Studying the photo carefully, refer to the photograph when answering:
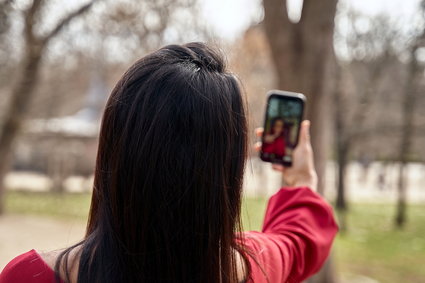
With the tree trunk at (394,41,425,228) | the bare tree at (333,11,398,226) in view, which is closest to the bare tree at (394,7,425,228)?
the tree trunk at (394,41,425,228)

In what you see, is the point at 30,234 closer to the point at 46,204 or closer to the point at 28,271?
the point at 46,204

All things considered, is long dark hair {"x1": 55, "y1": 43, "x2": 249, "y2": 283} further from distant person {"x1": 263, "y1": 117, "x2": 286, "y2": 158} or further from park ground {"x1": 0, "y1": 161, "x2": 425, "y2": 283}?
park ground {"x1": 0, "y1": 161, "x2": 425, "y2": 283}

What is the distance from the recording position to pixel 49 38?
11.1 m

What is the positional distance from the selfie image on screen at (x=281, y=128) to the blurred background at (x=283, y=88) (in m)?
3.55

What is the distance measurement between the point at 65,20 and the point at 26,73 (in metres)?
1.53

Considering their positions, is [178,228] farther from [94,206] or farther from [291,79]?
[291,79]

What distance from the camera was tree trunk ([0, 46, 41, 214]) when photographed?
11.3m

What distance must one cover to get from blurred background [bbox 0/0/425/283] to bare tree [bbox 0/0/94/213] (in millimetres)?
25

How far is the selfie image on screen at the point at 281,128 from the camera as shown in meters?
1.79

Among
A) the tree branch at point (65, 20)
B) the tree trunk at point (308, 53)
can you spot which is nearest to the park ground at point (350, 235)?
the tree trunk at point (308, 53)

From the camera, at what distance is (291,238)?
56.2 inches

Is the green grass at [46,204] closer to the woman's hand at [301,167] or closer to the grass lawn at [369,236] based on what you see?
the grass lawn at [369,236]

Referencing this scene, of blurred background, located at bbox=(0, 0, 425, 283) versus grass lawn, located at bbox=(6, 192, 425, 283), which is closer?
blurred background, located at bbox=(0, 0, 425, 283)

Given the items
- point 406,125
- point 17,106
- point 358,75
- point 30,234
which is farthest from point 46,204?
point 406,125
